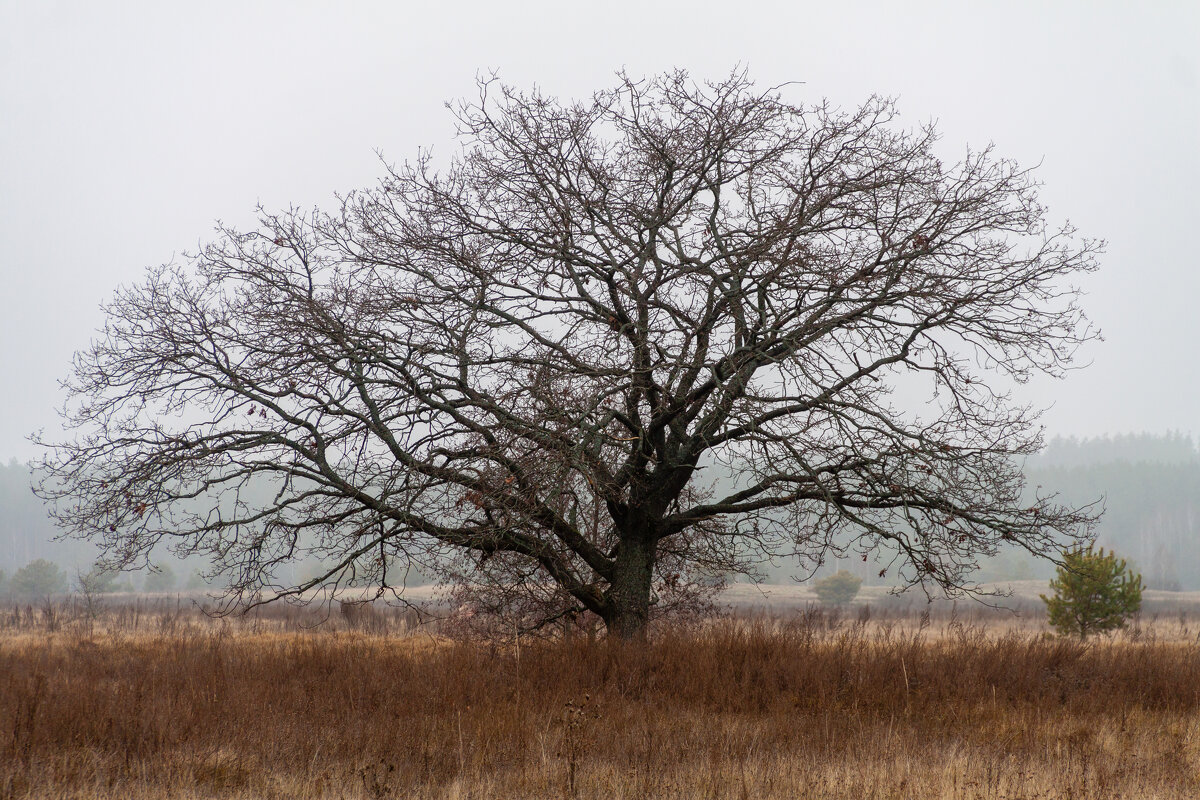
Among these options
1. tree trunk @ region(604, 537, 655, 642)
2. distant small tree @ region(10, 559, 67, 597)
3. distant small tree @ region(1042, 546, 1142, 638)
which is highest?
tree trunk @ region(604, 537, 655, 642)

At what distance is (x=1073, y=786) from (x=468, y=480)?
5566 mm

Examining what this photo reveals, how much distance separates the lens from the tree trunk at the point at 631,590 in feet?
31.4

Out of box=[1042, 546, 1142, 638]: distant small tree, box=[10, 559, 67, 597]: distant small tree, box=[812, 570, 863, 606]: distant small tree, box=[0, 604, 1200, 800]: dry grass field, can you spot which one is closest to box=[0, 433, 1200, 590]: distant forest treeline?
box=[812, 570, 863, 606]: distant small tree

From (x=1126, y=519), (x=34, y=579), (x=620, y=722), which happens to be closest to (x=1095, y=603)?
(x=620, y=722)

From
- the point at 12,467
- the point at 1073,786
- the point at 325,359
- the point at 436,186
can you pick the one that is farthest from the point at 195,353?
the point at 12,467

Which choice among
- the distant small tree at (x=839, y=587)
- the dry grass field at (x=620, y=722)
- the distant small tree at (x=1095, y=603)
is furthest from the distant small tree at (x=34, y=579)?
the distant small tree at (x=1095, y=603)

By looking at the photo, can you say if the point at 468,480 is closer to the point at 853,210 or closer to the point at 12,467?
the point at 853,210

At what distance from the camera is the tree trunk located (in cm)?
956

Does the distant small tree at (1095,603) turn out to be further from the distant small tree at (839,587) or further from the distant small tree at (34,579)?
the distant small tree at (34,579)

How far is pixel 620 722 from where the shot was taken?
6.91 metres

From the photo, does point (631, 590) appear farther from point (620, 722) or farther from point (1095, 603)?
point (1095, 603)

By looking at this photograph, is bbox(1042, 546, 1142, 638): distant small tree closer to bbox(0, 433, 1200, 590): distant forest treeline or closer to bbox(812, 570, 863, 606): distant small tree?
bbox(812, 570, 863, 606): distant small tree

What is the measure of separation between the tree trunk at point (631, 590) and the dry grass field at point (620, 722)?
40 cm

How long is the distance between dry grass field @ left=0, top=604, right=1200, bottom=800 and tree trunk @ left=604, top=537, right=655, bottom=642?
1.31ft
